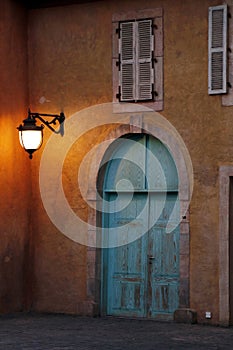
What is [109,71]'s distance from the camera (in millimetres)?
13406

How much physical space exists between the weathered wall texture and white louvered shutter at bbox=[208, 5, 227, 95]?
3.09 meters

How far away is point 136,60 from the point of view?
43.2 feet

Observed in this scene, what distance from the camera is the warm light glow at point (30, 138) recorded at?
42.5 feet

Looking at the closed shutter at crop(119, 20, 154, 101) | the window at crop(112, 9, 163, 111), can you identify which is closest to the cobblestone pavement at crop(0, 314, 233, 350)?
the window at crop(112, 9, 163, 111)

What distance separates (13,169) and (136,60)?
2507 mm

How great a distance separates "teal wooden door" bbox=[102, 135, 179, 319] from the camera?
Answer: 13.0m

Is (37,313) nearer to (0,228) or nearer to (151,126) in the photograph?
(0,228)

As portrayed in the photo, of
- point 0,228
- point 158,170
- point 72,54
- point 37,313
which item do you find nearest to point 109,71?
point 72,54

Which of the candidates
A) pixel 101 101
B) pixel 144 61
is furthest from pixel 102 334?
pixel 144 61

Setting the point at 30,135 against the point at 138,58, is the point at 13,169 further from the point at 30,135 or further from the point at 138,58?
the point at 138,58

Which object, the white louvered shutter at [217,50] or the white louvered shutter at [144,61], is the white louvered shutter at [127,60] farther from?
the white louvered shutter at [217,50]

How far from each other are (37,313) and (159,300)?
6.58 feet

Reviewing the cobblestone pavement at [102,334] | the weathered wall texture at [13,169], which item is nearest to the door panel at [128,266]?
the cobblestone pavement at [102,334]

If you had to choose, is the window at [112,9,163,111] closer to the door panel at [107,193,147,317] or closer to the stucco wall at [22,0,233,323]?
the stucco wall at [22,0,233,323]
